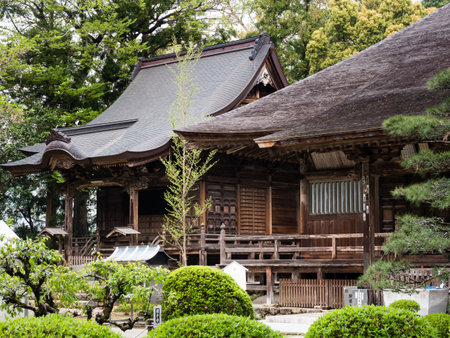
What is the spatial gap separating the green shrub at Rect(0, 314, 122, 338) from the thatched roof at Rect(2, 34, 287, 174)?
15184 mm

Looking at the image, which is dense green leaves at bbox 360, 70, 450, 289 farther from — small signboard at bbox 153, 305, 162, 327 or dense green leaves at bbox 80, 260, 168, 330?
dense green leaves at bbox 80, 260, 168, 330

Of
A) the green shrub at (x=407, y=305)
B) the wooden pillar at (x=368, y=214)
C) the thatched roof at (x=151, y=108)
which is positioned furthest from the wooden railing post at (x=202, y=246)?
the green shrub at (x=407, y=305)

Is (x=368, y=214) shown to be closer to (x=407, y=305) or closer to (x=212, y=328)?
(x=407, y=305)

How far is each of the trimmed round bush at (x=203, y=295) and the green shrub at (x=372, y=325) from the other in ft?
11.5

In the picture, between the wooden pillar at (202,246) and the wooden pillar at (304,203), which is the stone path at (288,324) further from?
the wooden pillar at (202,246)

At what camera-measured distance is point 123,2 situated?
35.0 metres

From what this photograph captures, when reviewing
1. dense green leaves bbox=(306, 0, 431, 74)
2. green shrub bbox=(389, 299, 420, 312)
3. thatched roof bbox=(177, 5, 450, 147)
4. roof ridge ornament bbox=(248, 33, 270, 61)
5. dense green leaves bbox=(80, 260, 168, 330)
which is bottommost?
green shrub bbox=(389, 299, 420, 312)

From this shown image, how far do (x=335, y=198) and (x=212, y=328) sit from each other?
39.5 feet

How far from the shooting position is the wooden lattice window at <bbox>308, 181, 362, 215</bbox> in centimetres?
1948

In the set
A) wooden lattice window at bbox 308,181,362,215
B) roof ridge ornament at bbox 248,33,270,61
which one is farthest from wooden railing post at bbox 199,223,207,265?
roof ridge ornament at bbox 248,33,270,61

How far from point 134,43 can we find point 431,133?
82.3 feet

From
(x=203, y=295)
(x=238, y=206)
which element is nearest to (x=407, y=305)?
(x=203, y=295)

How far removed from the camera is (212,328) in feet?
26.8

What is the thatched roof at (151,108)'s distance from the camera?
23797 mm
